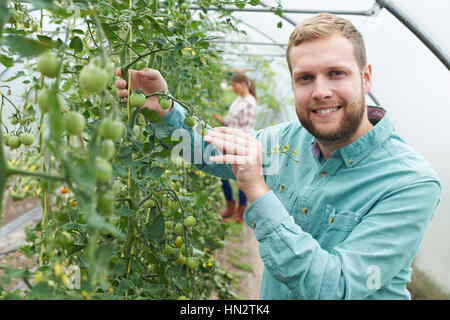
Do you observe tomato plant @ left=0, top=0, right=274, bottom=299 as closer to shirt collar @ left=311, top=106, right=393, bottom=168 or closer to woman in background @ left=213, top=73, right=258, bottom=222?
shirt collar @ left=311, top=106, right=393, bottom=168

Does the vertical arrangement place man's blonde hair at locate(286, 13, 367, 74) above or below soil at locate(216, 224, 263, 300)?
above

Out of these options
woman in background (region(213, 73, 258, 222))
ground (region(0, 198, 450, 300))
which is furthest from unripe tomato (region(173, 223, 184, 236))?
woman in background (region(213, 73, 258, 222))

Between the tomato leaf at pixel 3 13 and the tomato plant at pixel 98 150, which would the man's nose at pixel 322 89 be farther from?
the tomato leaf at pixel 3 13

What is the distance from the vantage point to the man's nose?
105cm

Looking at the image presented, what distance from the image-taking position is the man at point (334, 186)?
0.89 m

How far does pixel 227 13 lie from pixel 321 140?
0.54 m

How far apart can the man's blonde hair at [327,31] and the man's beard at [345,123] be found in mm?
127

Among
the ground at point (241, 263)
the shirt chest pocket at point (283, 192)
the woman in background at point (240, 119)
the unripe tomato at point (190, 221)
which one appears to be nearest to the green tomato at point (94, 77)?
the unripe tomato at point (190, 221)

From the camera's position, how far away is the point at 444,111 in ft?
7.38

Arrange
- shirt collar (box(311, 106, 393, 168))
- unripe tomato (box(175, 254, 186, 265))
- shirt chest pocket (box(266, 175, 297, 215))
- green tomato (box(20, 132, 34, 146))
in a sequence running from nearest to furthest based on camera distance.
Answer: green tomato (box(20, 132, 34, 146)) → unripe tomato (box(175, 254, 186, 265)) → shirt collar (box(311, 106, 393, 168)) → shirt chest pocket (box(266, 175, 297, 215))

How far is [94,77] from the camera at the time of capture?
398 mm

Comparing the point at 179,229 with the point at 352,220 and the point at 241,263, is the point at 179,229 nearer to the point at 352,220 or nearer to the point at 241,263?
the point at 352,220

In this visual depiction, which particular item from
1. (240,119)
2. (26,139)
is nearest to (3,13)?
(26,139)
